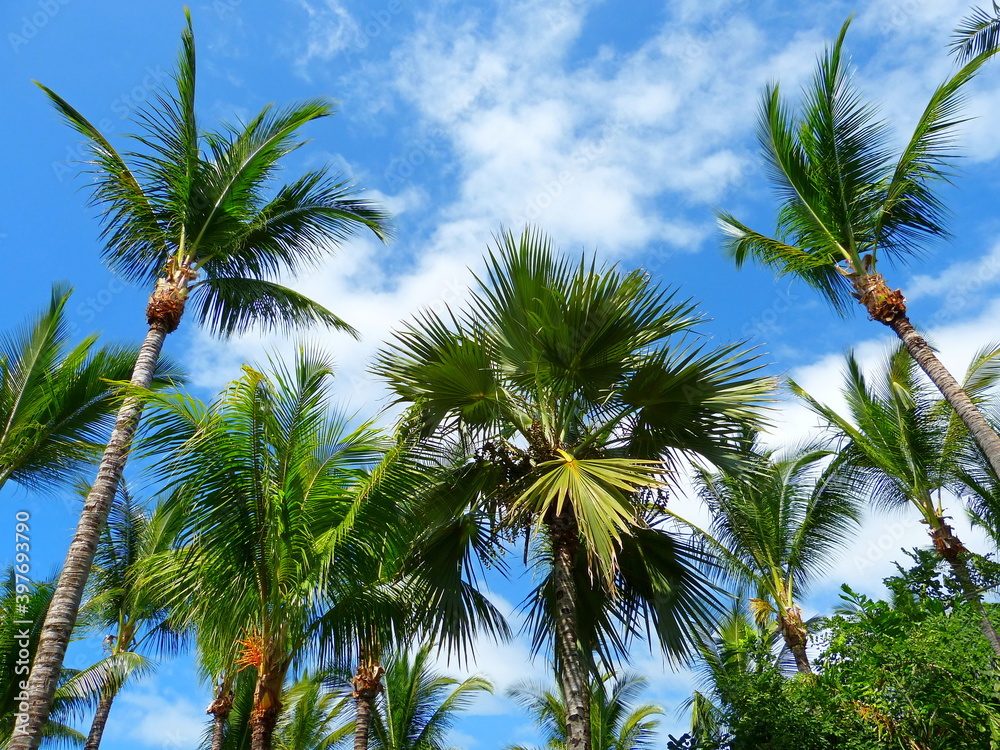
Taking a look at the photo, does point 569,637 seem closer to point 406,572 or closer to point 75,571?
point 406,572

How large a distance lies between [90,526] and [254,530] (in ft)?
5.85

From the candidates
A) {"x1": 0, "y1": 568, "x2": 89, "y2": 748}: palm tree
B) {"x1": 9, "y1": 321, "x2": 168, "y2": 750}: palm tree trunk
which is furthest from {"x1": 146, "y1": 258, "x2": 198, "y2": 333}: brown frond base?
{"x1": 0, "y1": 568, "x2": 89, "y2": 748}: palm tree

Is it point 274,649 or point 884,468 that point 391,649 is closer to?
point 274,649

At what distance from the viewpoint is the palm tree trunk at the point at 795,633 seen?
13.2 meters

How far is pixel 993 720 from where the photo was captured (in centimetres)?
660

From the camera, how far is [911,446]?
1369cm

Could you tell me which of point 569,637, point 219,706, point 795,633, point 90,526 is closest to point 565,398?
point 569,637

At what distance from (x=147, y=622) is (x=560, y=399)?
38.7 feet

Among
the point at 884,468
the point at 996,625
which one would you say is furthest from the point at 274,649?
the point at 884,468

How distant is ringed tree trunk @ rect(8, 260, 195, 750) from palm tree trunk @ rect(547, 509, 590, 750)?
14.1ft

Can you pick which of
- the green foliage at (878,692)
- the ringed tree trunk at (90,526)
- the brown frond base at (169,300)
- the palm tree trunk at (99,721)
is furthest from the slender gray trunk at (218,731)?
the green foliage at (878,692)

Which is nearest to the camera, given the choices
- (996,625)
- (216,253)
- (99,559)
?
(996,625)

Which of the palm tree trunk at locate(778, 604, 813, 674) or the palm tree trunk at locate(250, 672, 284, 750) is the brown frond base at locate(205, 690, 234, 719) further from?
the palm tree trunk at locate(778, 604, 813, 674)

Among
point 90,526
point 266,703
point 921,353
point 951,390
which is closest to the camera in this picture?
point 266,703
